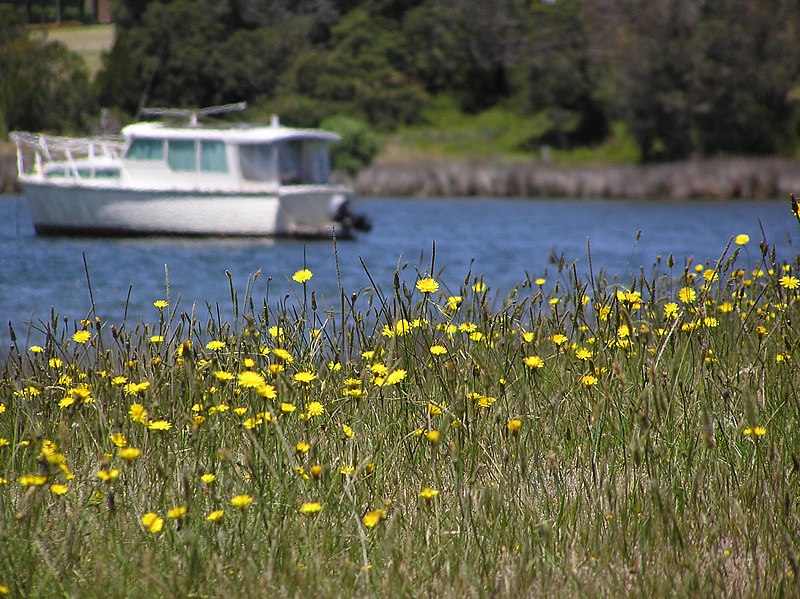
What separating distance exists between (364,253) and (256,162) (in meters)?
3.16

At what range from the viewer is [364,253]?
51.0ft

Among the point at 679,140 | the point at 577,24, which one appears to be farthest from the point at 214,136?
the point at 577,24

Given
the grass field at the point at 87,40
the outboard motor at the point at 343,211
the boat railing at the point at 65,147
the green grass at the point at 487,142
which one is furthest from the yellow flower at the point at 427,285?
the green grass at the point at 487,142

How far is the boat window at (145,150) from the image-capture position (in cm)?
1716

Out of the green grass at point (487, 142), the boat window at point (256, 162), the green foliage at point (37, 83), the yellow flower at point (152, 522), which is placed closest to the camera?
the yellow flower at point (152, 522)

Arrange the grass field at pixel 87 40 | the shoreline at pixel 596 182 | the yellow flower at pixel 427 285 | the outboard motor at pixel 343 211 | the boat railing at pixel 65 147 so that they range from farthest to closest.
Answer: the shoreline at pixel 596 182, the grass field at pixel 87 40, the outboard motor at pixel 343 211, the boat railing at pixel 65 147, the yellow flower at pixel 427 285

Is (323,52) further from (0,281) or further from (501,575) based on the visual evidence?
(501,575)

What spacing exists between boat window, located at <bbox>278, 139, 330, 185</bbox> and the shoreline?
47.9 feet

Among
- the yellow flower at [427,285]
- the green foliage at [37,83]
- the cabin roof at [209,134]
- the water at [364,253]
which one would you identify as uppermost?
the green foliage at [37,83]

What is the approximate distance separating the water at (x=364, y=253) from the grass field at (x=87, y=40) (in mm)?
3757

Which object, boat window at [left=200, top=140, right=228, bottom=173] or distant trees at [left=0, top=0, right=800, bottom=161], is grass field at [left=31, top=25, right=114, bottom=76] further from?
boat window at [left=200, top=140, right=228, bottom=173]

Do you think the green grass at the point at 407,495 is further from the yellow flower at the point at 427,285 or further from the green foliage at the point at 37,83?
the green foliage at the point at 37,83

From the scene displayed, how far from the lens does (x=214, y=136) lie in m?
17.3

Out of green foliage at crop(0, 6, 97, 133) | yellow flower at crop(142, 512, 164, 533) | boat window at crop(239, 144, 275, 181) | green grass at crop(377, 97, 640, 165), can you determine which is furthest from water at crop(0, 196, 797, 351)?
green grass at crop(377, 97, 640, 165)
